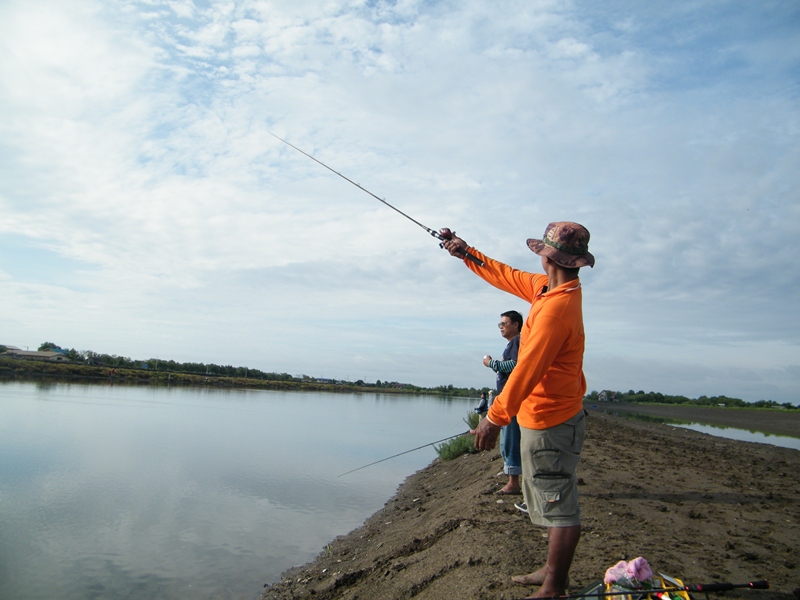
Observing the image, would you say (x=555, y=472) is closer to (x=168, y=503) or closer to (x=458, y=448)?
(x=168, y=503)

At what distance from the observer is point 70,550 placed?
602 cm

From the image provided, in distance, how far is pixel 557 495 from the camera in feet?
8.67

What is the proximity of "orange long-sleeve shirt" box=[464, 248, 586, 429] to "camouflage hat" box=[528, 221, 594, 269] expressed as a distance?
112 mm

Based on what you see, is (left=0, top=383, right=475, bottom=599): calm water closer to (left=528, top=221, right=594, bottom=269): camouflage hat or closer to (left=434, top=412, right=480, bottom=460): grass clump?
(left=434, top=412, right=480, bottom=460): grass clump

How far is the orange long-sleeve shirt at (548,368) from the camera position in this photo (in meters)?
2.60

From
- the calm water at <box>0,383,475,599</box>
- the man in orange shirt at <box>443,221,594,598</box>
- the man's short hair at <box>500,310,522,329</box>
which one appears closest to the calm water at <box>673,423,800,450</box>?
the calm water at <box>0,383,475,599</box>

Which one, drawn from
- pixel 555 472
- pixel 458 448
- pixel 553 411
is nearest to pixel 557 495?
pixel 555 472

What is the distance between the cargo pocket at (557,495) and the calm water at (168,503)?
3.73m

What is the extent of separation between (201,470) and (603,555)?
9.19m

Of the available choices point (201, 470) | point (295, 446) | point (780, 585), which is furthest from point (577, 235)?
point (295, 446)

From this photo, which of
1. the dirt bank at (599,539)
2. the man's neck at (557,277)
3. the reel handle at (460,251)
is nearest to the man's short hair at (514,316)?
the dirt bank at (599,539)

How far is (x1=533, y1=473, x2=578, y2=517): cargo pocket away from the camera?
2645mm

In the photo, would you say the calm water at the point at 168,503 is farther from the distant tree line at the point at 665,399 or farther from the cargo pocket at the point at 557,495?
the distant tree line at the point at 665,399

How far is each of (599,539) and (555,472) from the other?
1.61m
